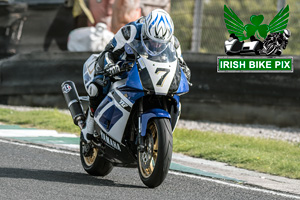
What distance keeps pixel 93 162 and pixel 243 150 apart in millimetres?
2969

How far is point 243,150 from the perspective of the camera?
10.7m

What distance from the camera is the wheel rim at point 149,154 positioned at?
7.36m

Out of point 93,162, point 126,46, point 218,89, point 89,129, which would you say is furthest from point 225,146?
point 126,46

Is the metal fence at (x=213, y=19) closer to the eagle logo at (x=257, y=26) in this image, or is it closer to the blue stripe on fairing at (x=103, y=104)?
the eagle logo at (x=257, y=26)

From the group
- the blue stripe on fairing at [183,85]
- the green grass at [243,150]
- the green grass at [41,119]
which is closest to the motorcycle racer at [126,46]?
the blue stripe on fairing at [183,85]

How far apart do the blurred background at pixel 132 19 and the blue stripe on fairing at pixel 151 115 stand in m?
6.54

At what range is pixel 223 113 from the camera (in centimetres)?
1405

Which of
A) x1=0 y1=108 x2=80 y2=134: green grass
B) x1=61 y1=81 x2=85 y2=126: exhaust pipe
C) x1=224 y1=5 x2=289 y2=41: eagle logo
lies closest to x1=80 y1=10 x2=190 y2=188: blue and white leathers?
x1=61 y1=81 x2=85 y2=126: exhaust pipe

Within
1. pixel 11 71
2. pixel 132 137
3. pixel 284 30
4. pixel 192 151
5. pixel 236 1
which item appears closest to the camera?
pixel 132 137

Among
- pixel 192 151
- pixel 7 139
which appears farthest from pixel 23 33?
pixel 192 151

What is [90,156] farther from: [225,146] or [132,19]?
[132,19]

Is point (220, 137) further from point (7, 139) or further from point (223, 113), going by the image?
point (7, 139)

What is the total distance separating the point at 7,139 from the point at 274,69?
16.7 feet

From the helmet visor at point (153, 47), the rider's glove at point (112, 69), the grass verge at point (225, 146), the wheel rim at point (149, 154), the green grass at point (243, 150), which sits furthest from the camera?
the grass verge at point (225, 146)
